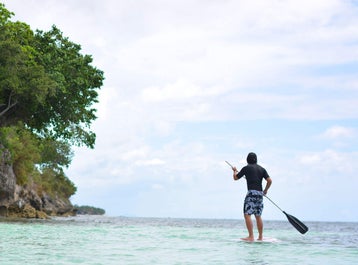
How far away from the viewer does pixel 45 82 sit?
31688mm

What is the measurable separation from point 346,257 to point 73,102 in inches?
1055

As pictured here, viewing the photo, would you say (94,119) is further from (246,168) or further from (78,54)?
(246,168)

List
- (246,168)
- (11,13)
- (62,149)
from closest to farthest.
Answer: (246,168), (11,13), (62,149)

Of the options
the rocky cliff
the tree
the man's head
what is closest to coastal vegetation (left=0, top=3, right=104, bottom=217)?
the tree

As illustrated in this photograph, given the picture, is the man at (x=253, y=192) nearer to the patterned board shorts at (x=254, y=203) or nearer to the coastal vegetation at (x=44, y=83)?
the patterned board shorts at (x=254, y=203)

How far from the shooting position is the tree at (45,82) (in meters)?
31.6

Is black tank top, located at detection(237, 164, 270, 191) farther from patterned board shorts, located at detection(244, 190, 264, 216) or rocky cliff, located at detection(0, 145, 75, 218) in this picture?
rocky cliff, located at detection(0, 145, 75, 218)

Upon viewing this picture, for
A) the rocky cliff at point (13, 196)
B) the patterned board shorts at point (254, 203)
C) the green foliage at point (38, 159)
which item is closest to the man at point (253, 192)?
the patterned board shorts at point (254, 203)

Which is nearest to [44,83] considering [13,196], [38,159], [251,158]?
[251,158]

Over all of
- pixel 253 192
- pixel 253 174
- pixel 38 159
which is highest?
pixel 38 159

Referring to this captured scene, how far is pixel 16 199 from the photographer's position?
192 feet

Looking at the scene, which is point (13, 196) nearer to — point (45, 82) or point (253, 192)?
point (45, 82)

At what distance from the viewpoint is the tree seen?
31.6 metres

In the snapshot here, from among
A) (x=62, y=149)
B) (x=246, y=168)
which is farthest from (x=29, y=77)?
(x=62, y=149)
